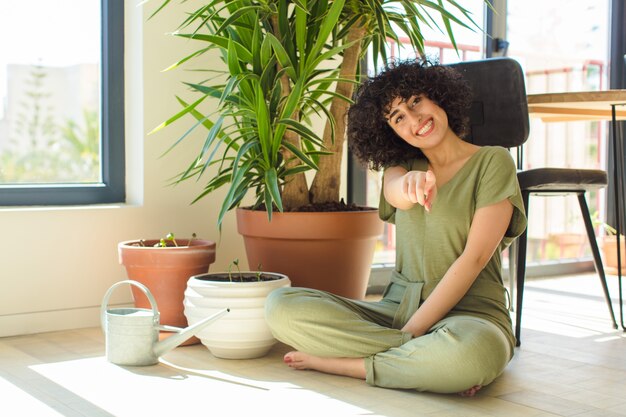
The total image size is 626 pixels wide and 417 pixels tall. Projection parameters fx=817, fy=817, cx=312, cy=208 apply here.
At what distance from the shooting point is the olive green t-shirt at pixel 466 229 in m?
2.21

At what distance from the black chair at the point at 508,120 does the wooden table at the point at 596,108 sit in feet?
0.45

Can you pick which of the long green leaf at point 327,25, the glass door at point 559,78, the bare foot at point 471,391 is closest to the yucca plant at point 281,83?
the long green leaf at point 327,25

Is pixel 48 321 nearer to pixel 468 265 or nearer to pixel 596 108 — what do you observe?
pixel 468 265

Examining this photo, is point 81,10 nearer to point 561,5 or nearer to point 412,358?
point 412,358

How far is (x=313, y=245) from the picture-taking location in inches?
103

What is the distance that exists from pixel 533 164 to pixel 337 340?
264cm

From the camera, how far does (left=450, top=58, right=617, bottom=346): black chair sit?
268 cm

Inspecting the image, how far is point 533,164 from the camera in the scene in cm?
450

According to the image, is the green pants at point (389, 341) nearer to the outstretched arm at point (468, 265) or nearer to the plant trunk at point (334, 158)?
the outstretched arm at point (468, 265)

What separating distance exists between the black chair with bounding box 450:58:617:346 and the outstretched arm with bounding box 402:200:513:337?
51 cm

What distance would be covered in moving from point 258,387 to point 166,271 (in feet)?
2.12

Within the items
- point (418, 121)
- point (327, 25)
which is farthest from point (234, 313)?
point (327, 25)

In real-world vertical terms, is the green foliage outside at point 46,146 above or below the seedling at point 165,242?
above

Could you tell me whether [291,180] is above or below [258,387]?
above
